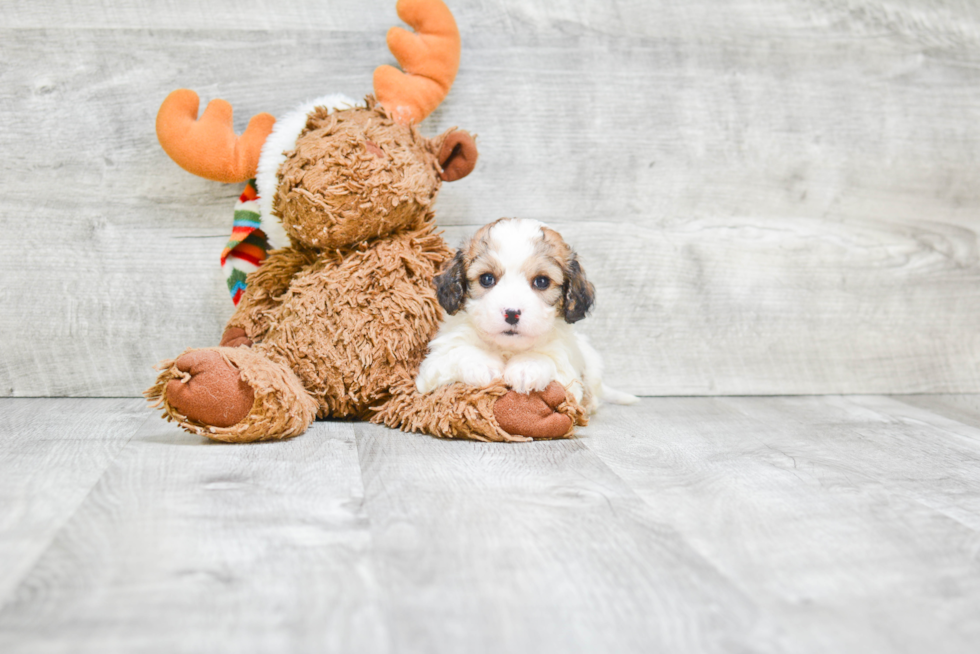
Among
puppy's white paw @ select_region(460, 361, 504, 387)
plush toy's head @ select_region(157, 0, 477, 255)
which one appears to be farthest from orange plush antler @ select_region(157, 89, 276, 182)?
puppy's white paw @ select_region(460, 361, 504, 387)

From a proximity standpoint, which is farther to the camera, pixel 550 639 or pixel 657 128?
pixel 657 128

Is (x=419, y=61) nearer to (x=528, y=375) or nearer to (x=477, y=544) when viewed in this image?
(x=528, y=375)

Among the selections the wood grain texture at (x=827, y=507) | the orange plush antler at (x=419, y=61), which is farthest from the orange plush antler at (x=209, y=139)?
the wood grain texture at (x=827, y=507)

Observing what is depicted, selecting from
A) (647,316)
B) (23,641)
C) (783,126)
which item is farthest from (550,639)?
(783,126)

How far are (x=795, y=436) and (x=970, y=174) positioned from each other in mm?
927

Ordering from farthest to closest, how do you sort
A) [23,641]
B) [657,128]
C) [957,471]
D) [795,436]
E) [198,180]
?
[657,128], [198,180], [795,436], [957,471], [23,641]

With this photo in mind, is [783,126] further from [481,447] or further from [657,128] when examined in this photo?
[481,447]

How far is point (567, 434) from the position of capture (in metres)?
1.34

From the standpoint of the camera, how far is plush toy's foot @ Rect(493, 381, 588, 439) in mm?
1303

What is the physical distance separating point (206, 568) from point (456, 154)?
37.7 inches

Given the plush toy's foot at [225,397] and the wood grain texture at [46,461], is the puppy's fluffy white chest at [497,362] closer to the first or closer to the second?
the plush toy's foot at [225,397]

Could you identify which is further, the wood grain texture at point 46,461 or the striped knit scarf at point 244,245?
the striped knit scarf at point 244,245

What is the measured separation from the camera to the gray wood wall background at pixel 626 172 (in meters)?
1.65

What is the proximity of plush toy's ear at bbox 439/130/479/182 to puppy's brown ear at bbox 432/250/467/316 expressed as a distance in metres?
0.26
